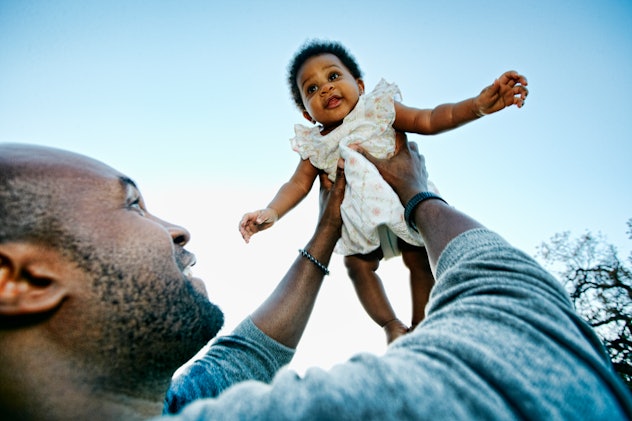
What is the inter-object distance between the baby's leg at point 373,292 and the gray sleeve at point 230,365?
0.86m

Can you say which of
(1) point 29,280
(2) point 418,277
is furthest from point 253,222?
(1) point 29,280

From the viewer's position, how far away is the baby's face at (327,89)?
3.12 meters

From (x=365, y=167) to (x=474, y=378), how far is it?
6.06 feet

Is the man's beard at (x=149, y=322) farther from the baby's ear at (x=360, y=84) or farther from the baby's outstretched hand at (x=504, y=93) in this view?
the baby's ear at (x=360, y=84)

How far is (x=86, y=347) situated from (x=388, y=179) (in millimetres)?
1888

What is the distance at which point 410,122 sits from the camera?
2781mm

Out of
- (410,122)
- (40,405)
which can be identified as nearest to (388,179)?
(410,122)

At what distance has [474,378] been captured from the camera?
2.56 ft

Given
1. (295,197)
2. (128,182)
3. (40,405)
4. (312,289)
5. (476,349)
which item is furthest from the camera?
(295,197)

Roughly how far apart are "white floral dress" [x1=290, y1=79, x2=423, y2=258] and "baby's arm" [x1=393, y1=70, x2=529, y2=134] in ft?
0.43

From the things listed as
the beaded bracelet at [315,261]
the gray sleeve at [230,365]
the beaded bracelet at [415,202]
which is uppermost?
the beaded bracelet at [415,202]

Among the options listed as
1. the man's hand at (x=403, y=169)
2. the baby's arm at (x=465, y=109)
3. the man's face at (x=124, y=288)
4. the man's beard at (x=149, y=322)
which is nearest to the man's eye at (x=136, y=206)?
the man's face at (x=124, y=288)

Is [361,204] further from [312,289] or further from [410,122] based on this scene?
[410,122]

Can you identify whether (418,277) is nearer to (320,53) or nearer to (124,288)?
(124,288)
